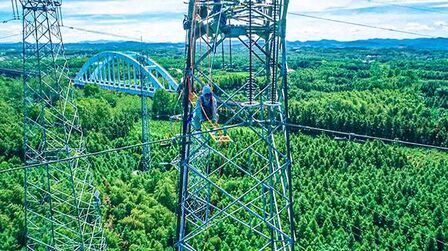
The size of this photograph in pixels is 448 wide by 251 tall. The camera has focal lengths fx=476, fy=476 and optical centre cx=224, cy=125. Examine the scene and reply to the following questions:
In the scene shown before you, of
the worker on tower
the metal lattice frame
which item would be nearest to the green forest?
the worker on tower

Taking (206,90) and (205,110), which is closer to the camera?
(206,90)

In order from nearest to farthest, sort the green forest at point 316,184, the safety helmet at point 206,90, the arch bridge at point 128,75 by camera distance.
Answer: the safety helmet at point 206,90
the green forest at point 316,184
the arch bridge at point 128,75

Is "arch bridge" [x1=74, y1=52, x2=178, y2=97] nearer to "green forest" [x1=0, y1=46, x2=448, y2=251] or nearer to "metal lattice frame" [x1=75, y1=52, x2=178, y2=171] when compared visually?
"metal lattice frame" [x1=75, y1=52, x2=178, y2=171]

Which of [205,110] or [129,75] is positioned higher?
[205,110]

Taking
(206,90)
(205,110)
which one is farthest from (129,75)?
(206,90)

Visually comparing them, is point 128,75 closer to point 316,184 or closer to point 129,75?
point 129,75

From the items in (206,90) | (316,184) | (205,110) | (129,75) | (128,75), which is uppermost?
(206,90)

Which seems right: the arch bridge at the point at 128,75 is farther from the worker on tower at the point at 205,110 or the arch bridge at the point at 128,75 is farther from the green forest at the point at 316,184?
the worker on tower at the point at 205,110

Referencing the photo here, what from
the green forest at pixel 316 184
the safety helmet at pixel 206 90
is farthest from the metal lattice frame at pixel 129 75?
the safety helmet at pixel 206 90

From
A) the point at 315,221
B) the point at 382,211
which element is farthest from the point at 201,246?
the point at 382,211
